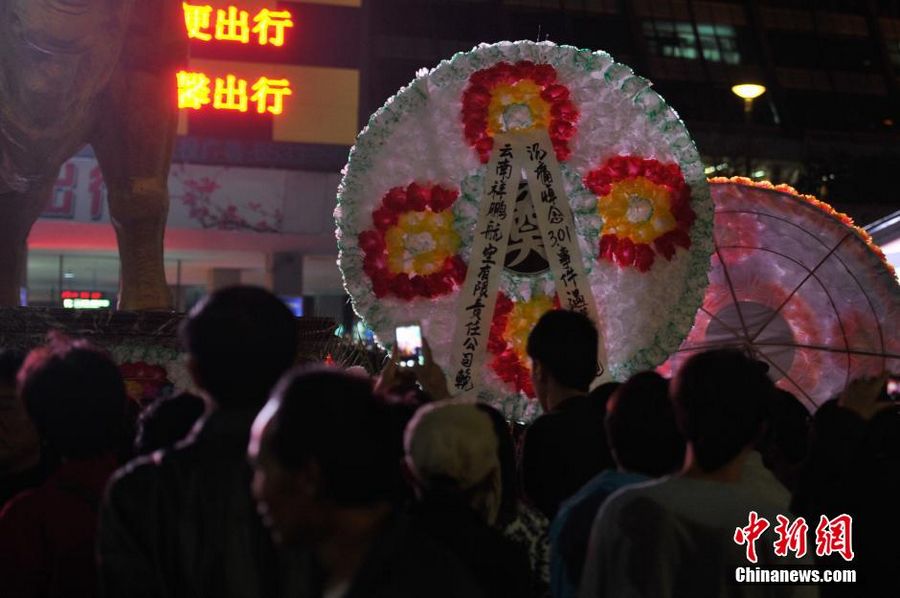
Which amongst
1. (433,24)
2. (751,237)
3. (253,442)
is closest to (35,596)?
(253,442)

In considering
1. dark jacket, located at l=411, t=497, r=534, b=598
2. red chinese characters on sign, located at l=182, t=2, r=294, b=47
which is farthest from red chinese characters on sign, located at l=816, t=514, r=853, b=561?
red chinese characters on sign, located at l=182, t=2, r=294, b=47

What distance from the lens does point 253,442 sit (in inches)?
89.7

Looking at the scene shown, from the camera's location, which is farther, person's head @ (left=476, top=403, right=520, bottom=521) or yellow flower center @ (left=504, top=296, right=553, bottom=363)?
yellow flower center @ (left=504, top=296, right=553, bottom=363)

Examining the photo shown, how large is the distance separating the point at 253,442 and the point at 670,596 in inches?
42.5

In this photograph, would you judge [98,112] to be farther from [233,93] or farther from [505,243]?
[233,93]

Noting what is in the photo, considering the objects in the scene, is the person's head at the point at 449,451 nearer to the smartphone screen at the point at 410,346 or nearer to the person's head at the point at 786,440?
the smartphone screen at the point at 410,346

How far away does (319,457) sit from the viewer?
85.9 inches

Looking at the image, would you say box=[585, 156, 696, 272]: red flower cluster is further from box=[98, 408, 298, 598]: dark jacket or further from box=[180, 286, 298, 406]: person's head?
box=[98, 408, 298, 598]: dark jacket

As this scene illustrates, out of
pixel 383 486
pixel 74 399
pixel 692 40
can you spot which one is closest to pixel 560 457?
pixel 74 399

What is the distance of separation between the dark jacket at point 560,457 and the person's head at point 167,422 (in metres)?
1.03

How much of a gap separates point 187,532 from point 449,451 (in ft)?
2.19

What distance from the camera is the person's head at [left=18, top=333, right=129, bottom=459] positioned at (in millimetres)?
2979

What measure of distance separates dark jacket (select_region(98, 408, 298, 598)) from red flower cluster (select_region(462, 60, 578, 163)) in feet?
12.2

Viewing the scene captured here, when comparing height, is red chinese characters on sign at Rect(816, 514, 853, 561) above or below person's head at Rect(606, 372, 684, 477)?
below
